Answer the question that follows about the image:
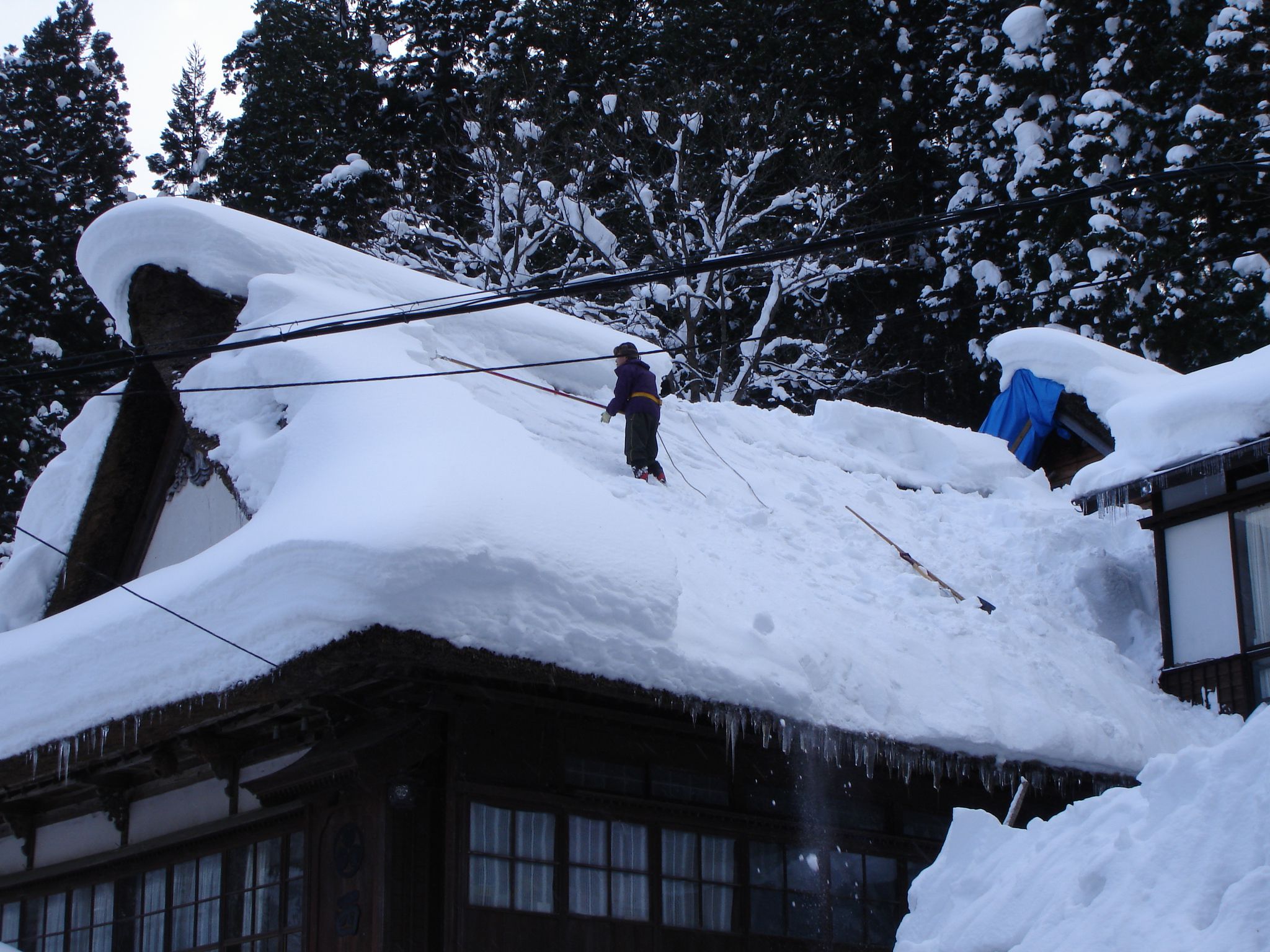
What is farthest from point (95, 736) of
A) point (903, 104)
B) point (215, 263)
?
point (903, 104)

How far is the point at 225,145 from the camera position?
27344mm

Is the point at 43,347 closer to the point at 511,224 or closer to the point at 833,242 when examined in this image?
the point at 511,224

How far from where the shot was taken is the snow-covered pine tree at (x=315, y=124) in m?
24.9

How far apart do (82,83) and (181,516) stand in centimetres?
1995

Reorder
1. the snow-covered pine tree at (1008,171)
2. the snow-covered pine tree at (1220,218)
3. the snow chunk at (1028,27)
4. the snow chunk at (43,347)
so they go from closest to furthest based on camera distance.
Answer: the snow-covered pine tree at (1220,218), the snow-covered pine tree at (1008,171), the snow chunk at (1028,27), the snow chunk at (43,347)

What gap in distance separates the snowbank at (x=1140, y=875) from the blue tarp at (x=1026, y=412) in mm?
9536

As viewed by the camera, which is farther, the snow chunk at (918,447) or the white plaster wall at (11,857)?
the snow chunk at (918,447)

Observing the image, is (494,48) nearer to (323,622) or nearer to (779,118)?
(779,118)

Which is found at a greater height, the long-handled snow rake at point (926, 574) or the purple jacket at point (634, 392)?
the purple jacket at point (634, 392)

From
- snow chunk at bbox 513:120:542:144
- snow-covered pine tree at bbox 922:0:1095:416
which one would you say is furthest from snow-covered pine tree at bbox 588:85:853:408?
snow-covered pine tree at bbox 922:0:1095:416

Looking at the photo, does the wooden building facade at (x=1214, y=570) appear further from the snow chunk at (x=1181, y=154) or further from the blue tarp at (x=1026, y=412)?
the snow chunk at (x=1181, y=154)

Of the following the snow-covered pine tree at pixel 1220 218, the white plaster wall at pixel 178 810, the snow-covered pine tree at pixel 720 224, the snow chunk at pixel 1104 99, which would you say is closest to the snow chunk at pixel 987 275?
the snow-covered pine tree at pixel 720 224

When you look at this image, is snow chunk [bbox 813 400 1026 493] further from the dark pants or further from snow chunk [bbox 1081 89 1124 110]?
snow chunk [bbox 1081 89 1124 110]

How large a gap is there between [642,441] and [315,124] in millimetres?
18899
